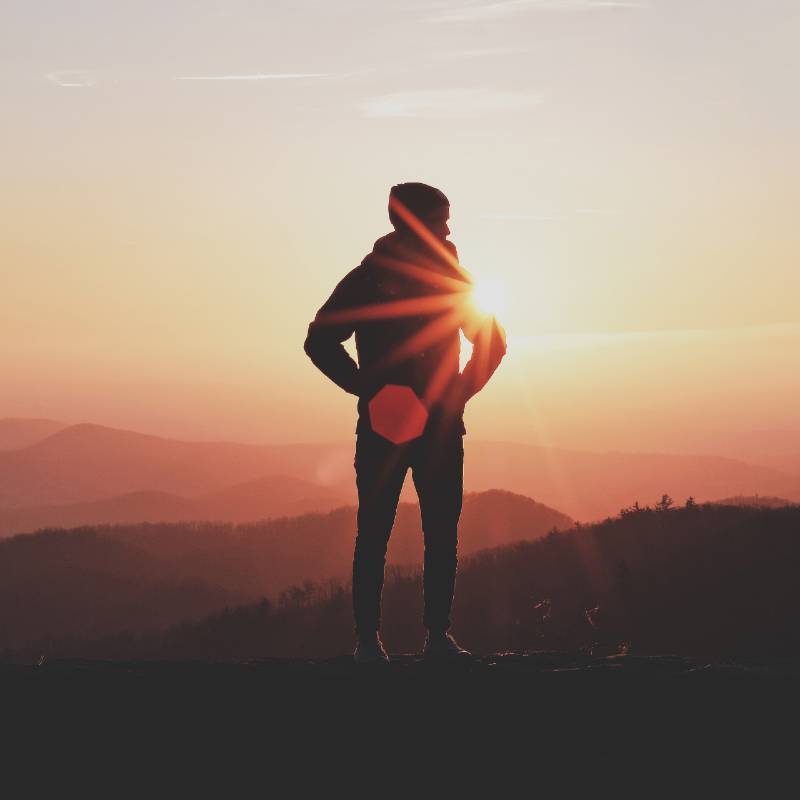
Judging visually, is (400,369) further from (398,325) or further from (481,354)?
(481,354)

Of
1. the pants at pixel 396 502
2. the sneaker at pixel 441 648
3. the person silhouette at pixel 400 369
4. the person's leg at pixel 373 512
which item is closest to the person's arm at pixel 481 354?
the person silhouette at pixel 400 369

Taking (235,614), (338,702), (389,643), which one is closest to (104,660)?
(338,702)

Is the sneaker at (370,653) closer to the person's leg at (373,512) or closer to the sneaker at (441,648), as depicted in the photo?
the person's leg at (373,512)

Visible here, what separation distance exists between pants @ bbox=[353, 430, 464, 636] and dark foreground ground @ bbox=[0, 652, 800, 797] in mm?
621

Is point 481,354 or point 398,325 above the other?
point 398,325

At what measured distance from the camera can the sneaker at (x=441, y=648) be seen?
8984mm

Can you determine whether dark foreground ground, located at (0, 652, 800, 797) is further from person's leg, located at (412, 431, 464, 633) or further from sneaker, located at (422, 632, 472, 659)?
person's leg, located at (412, 431, 464, 633)

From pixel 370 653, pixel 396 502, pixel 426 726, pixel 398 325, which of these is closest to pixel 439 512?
pixel 396 502

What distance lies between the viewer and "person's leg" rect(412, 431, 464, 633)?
350 inches

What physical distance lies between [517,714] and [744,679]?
160 centimetres

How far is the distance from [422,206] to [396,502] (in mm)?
2123

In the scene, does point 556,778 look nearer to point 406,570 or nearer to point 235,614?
point 406,570

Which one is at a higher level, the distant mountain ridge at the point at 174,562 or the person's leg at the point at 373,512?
the person's leg at the point at 373,512

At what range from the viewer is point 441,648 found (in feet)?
29.8
